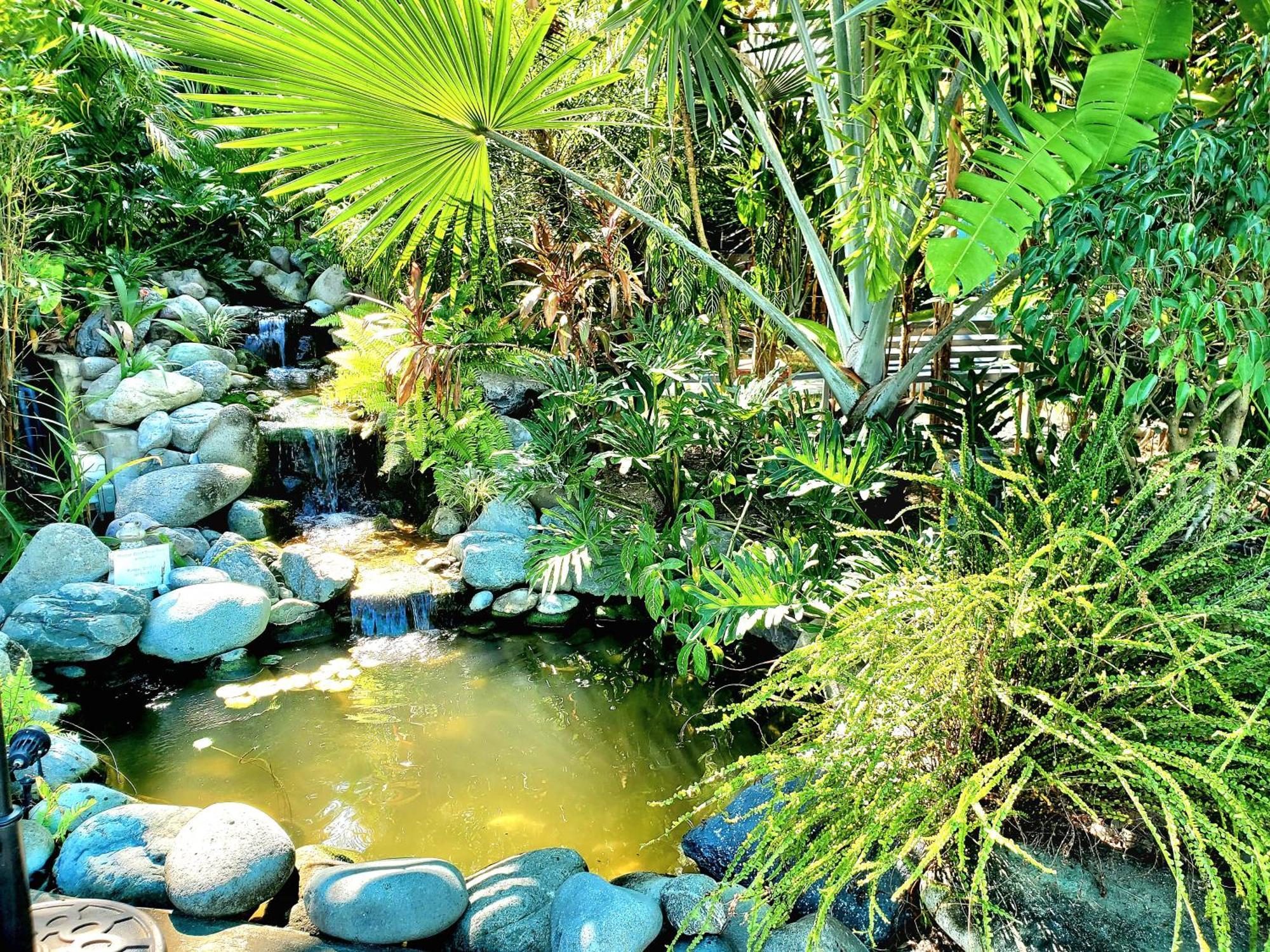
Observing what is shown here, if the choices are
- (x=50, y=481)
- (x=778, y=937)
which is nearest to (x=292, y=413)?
(x=50, y=481)

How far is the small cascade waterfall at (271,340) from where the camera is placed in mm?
8367

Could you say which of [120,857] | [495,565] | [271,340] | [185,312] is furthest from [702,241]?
[271,340]

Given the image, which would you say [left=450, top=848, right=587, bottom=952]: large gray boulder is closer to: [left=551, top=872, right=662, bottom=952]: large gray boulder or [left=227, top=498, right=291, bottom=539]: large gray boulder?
[left=551, top=872, right=662, bottom=952]: large gray boulder

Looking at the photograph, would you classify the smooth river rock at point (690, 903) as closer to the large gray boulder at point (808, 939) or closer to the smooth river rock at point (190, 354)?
the large gray boulder at point (808, 939)

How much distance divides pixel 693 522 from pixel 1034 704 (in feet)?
6.94

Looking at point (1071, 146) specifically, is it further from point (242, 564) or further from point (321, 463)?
point (321, 463)

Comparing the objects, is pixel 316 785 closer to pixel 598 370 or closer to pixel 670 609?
pixel 670 609

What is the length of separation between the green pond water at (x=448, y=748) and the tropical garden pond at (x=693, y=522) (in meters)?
0.02

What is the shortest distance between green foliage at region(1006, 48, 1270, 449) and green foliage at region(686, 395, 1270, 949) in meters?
0.24

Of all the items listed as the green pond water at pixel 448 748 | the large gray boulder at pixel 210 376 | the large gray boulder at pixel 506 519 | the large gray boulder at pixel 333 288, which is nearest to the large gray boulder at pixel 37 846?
the green pond water at pixel 448 748

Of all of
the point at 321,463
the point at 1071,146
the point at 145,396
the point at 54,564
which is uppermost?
the point at 1071,146

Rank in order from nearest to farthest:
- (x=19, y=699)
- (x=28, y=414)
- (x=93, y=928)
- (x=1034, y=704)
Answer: (x=1034, y=704) → (x=93, y=928) → (x=19, y=699) → (x=28, y=414)

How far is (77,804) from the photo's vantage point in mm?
2809

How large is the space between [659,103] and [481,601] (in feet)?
9.93
